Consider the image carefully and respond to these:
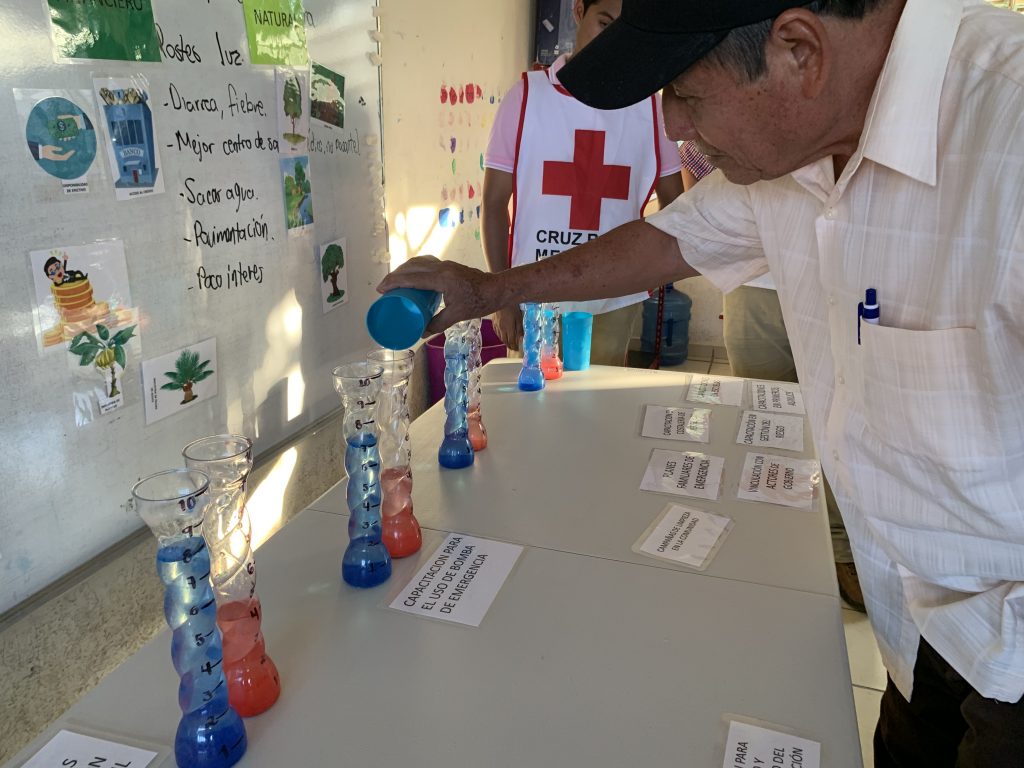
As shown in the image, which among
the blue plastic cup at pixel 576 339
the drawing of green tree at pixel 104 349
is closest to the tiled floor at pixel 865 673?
the blue plastic cup at pixel 576 339

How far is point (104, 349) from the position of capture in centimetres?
118

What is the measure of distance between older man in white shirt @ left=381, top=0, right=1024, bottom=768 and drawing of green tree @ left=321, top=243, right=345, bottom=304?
1.06m

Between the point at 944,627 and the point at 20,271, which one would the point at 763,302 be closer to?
the point at 944,627

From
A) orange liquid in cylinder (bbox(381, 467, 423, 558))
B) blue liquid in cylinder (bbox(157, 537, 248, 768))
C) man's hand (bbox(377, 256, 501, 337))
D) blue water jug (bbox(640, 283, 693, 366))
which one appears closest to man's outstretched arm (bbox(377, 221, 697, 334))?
man's hand (bbox(377, 256, 501, 337))

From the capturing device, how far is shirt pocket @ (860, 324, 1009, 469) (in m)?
0.76

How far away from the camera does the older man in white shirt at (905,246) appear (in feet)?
2.34

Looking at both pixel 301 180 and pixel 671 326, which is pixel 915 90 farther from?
pixel 671 326

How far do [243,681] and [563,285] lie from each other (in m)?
0.76

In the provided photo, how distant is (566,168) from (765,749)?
1542 millimetres

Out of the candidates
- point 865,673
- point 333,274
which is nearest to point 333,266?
point 333,274

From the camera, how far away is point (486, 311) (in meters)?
1.23

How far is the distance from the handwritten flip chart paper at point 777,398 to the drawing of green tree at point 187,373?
41.9 inches

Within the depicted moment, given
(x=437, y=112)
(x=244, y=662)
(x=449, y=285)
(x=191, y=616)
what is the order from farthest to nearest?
(x=437, y=112) < (x=449, y=285) < (x=244, y=662) < (x=191, y=616)

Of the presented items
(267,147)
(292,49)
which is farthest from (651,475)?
(292,49)
